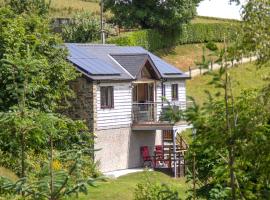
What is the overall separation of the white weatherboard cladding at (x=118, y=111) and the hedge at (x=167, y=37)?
20.3 meters

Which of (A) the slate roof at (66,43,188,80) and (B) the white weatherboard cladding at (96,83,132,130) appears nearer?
(A) the slate roof at (66,43,188,80)

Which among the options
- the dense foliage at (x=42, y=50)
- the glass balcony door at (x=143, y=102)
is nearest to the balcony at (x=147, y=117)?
the glass balcony door at (x=143, y=102)

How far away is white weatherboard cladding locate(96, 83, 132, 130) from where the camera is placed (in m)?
39.8

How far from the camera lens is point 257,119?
860 cm

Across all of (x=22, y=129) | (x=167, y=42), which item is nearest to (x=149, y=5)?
(x=167, y=42)

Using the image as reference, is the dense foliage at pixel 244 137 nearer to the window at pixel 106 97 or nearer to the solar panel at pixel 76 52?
the window at pixel 106 97

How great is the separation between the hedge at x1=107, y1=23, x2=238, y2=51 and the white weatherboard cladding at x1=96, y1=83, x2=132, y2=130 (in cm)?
2026

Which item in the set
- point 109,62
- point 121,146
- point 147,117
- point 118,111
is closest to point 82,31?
point 109,62

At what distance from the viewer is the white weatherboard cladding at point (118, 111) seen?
39806 millimetres

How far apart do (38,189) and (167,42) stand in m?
65.1

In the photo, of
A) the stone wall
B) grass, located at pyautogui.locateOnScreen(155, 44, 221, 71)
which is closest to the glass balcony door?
the stone wall

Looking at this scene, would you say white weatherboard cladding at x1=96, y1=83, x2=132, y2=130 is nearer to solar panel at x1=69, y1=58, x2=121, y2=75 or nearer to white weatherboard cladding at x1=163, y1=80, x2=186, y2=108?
solar panel at x1=69, y1=58, x2=121, y2=75

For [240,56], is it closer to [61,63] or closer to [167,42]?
[61,63]

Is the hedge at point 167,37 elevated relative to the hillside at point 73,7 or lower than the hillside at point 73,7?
lower
